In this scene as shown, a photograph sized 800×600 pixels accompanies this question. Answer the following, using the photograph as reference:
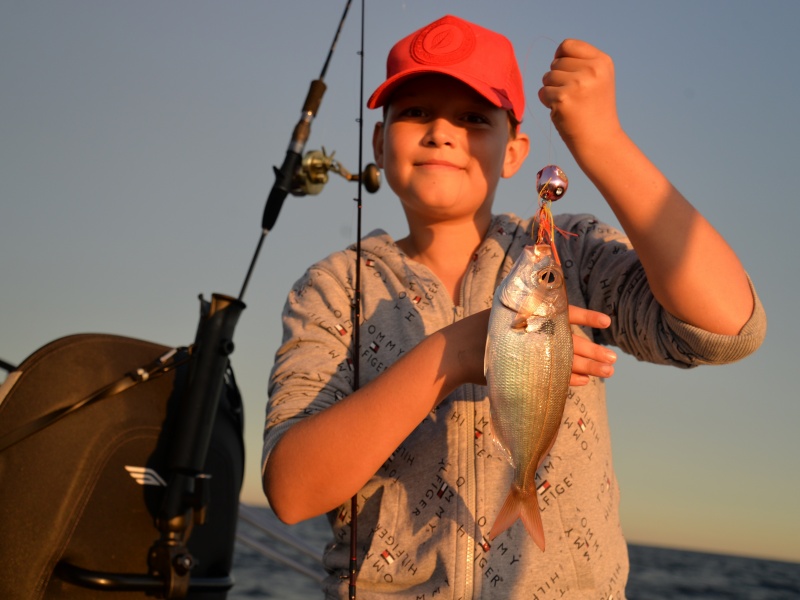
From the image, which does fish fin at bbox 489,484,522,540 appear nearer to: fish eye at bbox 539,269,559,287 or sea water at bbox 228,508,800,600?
fish eye at bbox 539,269,559,287

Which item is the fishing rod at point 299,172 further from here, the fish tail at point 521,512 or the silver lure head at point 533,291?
the fish tail at point 521,512

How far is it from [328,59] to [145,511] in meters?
2.14

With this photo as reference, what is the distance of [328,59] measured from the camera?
3895 millimetres

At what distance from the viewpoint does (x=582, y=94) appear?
1.96 m

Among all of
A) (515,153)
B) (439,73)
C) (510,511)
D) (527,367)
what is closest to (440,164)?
(439,73)

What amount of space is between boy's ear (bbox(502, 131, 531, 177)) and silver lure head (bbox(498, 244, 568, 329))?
1.07m

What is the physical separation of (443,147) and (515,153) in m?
0.45

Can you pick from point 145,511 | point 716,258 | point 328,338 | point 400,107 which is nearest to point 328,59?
point 400,107

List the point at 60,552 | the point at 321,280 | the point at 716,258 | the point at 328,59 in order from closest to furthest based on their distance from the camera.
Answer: the point at 716,258
the point at 321,280
the point at 60,552
the point at 328,59

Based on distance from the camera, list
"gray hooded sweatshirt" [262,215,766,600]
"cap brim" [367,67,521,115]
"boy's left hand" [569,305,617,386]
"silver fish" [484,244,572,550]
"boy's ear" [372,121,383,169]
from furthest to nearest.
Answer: "boy's ear" [372,121,383,169], "cap brim" [367,67,521,115], "gray hooded sweatshirt" [262,215,766,600], "boy's left hand" [569,305,617,386], "silver fish" [484,244,572,550]

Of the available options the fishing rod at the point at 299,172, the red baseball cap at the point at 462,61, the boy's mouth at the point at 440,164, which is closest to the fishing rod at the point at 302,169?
the fishing rod at the point at 299,172

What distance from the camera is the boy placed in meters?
2.00

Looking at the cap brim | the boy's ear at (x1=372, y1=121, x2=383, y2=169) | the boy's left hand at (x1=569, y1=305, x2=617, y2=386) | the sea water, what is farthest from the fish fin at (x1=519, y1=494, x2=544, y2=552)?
the sea water

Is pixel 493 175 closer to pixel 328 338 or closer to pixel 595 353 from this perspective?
pixel 328 338
